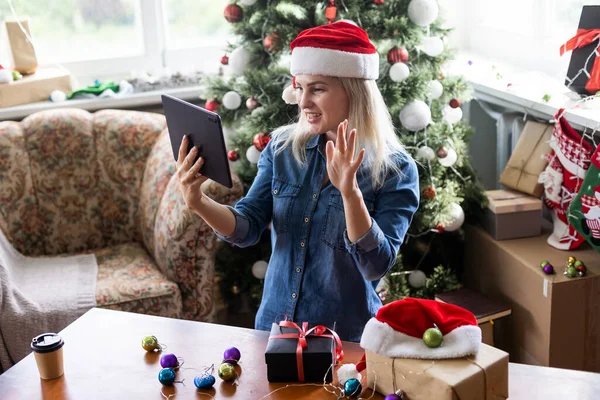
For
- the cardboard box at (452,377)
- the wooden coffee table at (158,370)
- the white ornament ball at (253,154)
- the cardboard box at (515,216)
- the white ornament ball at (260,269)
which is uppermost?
the white ornament ball at (253,154)

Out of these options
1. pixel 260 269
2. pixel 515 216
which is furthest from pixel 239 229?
pixel 515 216

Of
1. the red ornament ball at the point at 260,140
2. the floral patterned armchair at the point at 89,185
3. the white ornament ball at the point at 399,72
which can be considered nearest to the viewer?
the white ornament ball at the point at 399,72

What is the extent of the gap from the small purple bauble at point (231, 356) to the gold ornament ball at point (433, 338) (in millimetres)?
421

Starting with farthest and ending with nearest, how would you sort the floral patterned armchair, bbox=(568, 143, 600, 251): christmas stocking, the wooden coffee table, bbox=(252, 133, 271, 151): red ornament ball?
the floral patterned armchair
bbox=(252, 133, 271, 151): red ornament ball
bbox=(568, 143, 600, 251): christmas stocking
the wooden coffee table

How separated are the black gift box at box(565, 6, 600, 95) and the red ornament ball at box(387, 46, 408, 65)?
21.9 inches

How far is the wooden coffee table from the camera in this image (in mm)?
1478

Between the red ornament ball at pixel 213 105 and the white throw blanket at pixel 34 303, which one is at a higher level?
the red ornament ball at pixel 213 105

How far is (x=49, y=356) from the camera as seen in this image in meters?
1.58

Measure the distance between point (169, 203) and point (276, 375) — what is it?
1.40m

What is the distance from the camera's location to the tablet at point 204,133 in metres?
1.70

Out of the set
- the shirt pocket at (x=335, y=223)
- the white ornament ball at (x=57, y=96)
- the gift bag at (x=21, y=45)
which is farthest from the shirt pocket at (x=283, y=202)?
the gift bag at (x=21, y=45)

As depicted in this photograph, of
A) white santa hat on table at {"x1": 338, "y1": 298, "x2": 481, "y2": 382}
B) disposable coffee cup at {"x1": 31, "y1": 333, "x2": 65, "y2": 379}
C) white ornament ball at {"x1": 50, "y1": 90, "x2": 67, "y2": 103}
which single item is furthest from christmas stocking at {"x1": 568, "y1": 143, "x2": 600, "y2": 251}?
white ornament ball at {"x1": 50, "y1": 90, "x2": 67, "y2": 103}

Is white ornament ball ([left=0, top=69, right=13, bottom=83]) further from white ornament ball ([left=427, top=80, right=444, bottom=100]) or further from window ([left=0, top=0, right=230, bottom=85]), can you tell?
white ornament ball ([left=427, top=80, right=444, bottom=100])

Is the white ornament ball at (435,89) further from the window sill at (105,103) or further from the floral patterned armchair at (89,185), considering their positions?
the window sill at (105,103)
